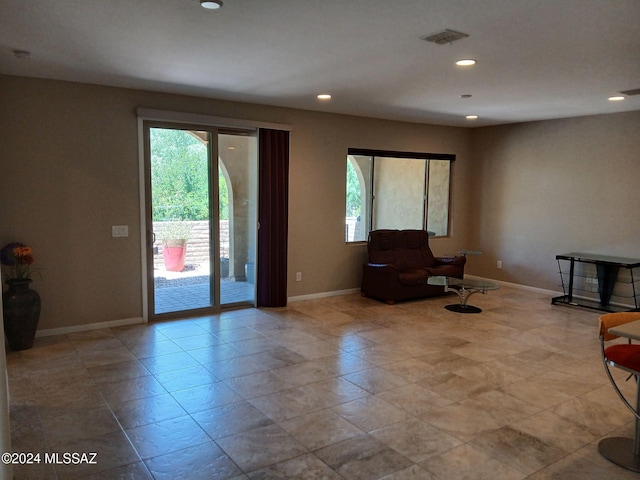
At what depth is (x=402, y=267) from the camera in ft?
22.0

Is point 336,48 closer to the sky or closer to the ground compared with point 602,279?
closer to the sky

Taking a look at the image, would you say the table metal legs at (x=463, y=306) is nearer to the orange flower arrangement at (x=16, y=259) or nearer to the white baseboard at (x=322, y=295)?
the white baseboard at (x=322, y=295)

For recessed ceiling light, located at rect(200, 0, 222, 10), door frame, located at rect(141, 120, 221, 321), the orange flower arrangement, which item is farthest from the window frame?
recessed ceiling light, located at rect(200, 0, 222, 10)

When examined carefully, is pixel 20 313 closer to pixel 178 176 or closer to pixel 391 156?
pixel 178 176

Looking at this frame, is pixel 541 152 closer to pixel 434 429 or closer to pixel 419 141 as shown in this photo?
pixel 419 141

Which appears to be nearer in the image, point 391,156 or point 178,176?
point 178,176

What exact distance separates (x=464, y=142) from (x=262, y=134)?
3.72m

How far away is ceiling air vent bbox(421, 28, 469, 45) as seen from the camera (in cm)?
299

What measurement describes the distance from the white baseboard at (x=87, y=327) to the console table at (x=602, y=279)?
17.3ft

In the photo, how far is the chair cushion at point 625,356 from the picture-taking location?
2445 millimetres

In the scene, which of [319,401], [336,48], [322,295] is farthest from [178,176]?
[319,401]

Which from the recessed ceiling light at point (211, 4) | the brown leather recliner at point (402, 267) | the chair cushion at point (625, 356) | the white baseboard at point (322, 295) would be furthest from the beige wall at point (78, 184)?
the chair cushion at point (625, 356)

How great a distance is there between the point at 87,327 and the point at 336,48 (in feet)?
12.1

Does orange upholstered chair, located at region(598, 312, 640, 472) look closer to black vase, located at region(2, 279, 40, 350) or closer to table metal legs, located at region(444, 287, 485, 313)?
table metal legs, located at region(444, 287, 485, 313)
